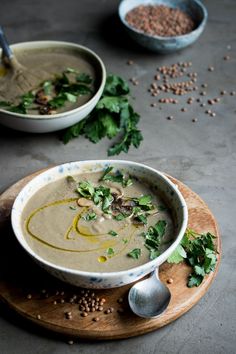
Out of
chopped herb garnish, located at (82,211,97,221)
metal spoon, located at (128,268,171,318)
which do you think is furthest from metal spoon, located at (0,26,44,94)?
metal spoon, located at (128,268,171,318)

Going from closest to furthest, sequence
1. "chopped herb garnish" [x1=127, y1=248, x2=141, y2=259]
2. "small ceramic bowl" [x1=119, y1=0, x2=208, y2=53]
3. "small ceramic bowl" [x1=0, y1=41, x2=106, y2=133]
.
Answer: "chopped herb garnish" [x1=127, y1=248, x2=141, y2=259] < "small ceramic bowl" [x1=0, y1=41, x2=106, y2=133] < "small ceramic bowl" [x1=119, y1=0, x2=208, y2=53]

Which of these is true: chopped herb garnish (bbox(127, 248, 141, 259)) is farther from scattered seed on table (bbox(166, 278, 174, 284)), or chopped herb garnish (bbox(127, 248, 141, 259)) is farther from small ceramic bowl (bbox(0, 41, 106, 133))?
small ceramic bowl (bbox(0, 41, 106, 133))

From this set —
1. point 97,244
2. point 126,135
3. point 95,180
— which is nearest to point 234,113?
point 126,135

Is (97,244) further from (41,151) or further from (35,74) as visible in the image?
(35,74)

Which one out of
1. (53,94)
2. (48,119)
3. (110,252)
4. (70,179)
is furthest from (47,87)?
(110,252)

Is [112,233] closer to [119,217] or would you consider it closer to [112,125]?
[119,217]
